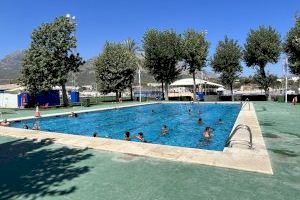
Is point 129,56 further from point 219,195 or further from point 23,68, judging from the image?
point 219,195

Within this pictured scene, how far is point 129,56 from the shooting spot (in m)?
47.6

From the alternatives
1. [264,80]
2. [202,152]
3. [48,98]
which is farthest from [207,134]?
[264,80]

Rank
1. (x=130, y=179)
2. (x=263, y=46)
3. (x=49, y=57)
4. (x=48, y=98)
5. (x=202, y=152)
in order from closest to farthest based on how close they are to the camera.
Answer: (x=130, y=179) < (x=202, y=152) < (x=49, y=57) < (x=48, y=98) < (x=263, y=46)

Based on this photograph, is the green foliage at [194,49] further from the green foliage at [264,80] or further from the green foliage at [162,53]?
the green foliage at [264,80]

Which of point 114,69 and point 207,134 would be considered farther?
point 114,69

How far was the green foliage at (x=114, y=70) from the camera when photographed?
45688 mm

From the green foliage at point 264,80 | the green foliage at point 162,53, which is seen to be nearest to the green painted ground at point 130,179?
the green foliage at point 162,53

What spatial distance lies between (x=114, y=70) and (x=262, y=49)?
22.7 m

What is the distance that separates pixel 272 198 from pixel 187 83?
150ft

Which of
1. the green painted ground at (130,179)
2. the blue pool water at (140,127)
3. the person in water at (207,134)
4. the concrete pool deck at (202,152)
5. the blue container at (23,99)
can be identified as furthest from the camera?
the blue container at (23,99)

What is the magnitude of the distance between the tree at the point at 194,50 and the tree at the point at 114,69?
28.5ft

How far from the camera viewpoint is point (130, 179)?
257 inches

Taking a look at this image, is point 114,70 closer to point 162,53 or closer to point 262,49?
point 162,53

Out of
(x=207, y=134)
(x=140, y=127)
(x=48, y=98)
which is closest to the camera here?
(x=207, y=134)
